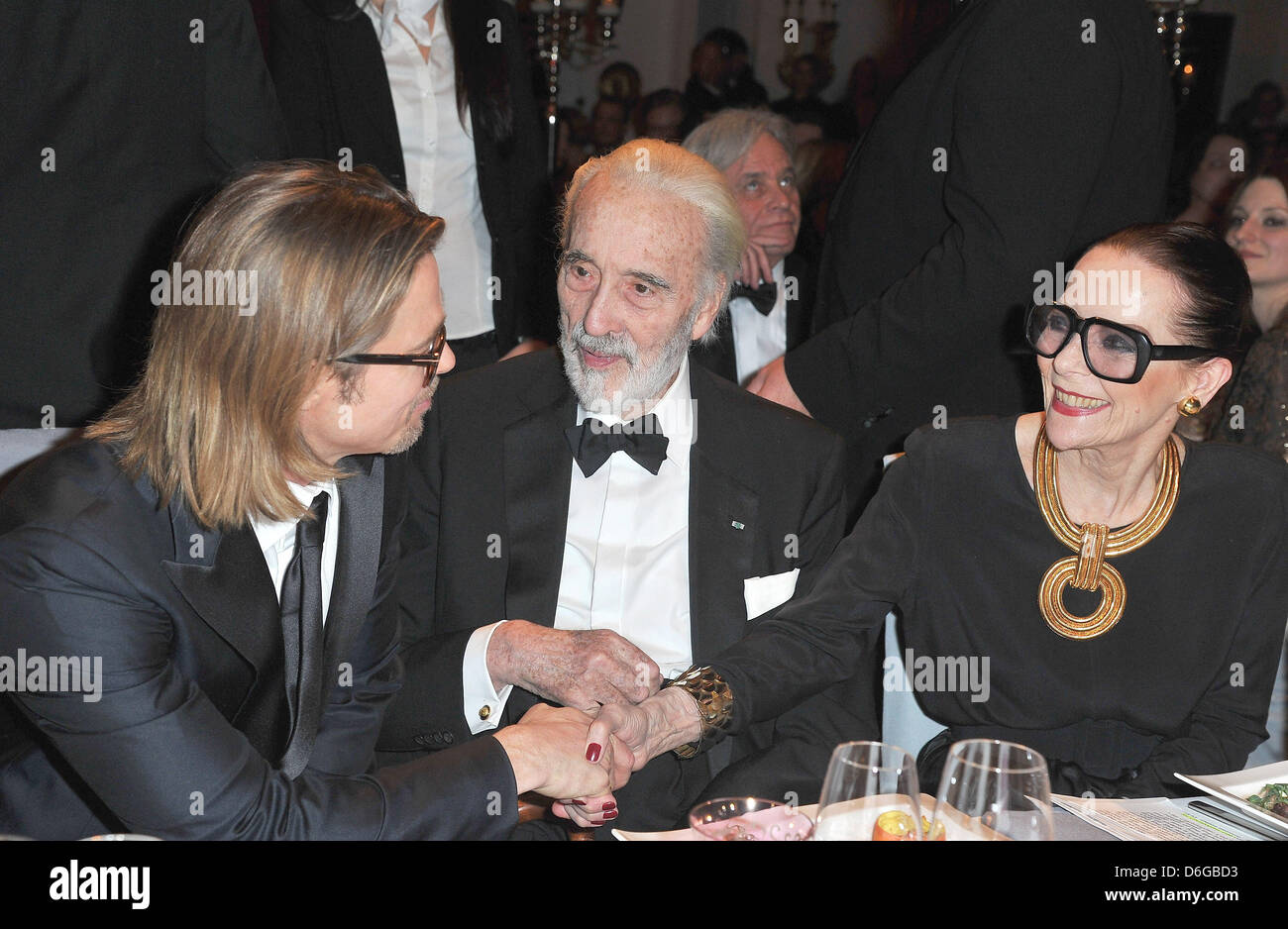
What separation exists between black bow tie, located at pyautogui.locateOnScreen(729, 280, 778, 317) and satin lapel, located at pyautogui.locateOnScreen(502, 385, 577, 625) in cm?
185

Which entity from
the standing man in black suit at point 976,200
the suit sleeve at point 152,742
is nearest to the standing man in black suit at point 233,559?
the suit sleeve at point 152,742

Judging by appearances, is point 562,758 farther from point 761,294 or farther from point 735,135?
point 735,135

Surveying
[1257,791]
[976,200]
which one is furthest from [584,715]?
[976,200]

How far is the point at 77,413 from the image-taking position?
2.92 metres

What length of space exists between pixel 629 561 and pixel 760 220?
213 cm

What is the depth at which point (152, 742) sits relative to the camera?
174 cm

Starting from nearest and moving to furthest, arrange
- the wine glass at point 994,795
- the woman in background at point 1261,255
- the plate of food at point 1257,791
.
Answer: the wine glass at point 994,795
the plate of food at point 1257,791
the woman in background at point 1261,255

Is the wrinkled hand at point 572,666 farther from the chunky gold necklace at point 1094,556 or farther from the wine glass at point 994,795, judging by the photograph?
the wine glass at point 994,795

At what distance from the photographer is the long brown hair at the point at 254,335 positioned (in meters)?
1.85

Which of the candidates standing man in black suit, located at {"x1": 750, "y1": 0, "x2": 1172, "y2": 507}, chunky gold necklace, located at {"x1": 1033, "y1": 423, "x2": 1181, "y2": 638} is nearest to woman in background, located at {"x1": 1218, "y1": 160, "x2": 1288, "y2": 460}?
standing man in black suit, located at {"x1": 750, "y1": 0, "x2": 1172, "y2": 507}

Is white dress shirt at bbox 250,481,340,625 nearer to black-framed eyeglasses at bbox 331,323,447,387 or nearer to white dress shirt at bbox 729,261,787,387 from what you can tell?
black-framed eyeglasses at bbox 331,323,447,387

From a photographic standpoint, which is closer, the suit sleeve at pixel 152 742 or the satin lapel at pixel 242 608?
the suit sleeve at pixel 152 742

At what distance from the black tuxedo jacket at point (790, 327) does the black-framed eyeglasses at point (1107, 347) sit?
158cm
